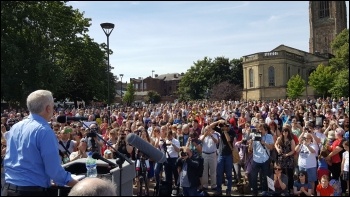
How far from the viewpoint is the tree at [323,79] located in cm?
6094

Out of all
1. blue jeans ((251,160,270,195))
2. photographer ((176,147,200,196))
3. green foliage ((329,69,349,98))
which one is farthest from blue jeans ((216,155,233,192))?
green foliage ((329,69,349,98))

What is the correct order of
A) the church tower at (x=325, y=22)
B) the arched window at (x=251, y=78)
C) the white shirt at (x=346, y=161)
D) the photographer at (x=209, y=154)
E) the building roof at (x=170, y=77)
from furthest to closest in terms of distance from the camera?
the building roof at (x=170, y=77) → the church tower at (x=325, y=22) → the arched window at (x=251, y=78) → the photographer at (x=209, y=154) → the white shirt at (x=346, y=161)

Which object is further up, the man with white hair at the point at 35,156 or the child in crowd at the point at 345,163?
the man with white hair at the point at 35,156

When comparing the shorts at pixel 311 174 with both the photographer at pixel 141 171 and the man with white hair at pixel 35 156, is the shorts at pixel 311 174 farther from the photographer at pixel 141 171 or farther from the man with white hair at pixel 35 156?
the man with white hair at pixel 35 156

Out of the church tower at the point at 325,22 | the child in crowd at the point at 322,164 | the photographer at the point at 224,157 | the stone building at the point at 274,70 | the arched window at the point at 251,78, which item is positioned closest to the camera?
the child in crowd at the point at 322,164

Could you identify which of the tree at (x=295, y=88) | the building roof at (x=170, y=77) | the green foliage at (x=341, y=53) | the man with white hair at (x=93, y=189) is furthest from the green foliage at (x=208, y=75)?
the man with white hair at (x=93, y=189)

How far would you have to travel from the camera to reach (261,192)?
10.1 m

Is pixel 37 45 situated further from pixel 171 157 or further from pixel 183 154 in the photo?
pixel 183 154

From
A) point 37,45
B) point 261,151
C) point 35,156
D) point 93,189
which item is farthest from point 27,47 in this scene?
point 93,189

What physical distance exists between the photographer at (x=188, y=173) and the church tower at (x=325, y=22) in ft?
284

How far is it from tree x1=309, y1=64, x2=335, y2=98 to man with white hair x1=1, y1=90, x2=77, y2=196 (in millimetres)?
61906

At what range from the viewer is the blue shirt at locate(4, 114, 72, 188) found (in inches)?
140

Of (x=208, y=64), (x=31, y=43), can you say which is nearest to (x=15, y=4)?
(x=31, y=43)

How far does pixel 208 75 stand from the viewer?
8388cm
